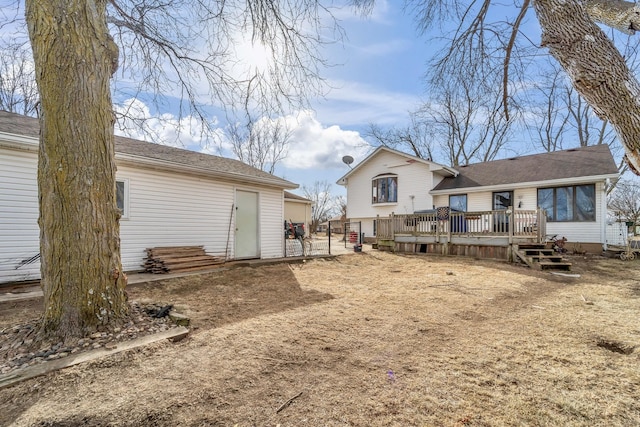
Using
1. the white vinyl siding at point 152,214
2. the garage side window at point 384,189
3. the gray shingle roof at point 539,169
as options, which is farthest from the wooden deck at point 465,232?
the white vinyl siding at point 152,214

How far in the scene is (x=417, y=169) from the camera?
51.4ft

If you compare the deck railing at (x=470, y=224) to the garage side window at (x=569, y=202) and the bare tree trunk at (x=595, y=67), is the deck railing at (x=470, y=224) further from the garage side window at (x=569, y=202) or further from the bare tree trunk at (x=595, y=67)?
the bare tree trunk at (x=595, y=67)

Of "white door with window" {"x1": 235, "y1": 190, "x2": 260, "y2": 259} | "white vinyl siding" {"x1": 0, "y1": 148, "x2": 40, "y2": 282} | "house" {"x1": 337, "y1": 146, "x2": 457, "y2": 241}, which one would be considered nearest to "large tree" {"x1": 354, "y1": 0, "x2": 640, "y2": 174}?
"white door with window" {"x1": 235, "y1": 190, "x2": 260, "y2": 259}

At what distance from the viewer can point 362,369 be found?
2430mm

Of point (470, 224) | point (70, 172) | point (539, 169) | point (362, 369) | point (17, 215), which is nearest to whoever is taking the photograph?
point (362, 369)

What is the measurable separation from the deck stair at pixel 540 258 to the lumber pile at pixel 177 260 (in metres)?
8.78

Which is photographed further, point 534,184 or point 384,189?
point 384,189

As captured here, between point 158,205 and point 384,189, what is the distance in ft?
41.4

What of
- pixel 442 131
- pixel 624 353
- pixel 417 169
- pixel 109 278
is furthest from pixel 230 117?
pixel 442 131

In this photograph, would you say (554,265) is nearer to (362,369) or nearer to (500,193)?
(500,193)

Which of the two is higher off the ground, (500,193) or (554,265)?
(500,193)

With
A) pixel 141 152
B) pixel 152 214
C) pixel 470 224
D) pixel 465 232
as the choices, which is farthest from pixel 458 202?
pixel 141 152

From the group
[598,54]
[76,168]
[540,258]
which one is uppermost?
[598,54]

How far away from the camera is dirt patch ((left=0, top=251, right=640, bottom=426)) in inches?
72.8
